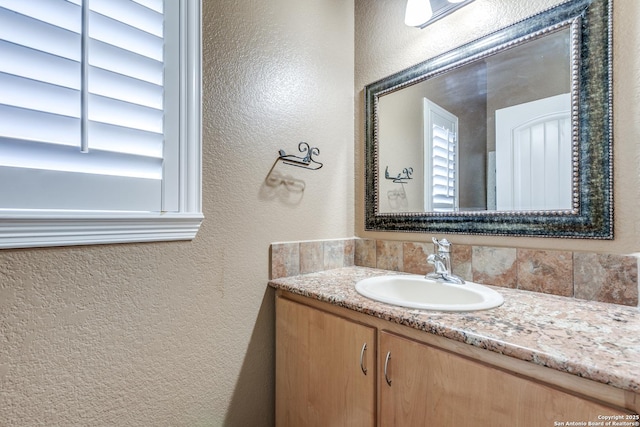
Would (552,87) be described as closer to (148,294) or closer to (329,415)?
(329,415)

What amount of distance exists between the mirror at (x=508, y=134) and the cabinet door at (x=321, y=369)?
649 millimetres

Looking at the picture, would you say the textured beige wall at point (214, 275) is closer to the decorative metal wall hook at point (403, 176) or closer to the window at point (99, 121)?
the window at point (99, 121)

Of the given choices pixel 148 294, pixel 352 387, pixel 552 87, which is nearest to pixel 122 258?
pixel 148 294

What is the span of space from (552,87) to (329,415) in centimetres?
137

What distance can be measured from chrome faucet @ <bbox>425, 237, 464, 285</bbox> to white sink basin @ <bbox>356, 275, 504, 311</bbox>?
0.08 ft

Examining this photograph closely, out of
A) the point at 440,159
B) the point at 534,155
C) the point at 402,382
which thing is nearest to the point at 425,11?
the point at 440,159

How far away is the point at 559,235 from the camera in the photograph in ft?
3.27

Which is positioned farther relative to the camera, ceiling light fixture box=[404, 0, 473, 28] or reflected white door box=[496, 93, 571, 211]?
ceiling light fixture box=[404, 0, 473, 28]

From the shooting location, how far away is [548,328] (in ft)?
2.31

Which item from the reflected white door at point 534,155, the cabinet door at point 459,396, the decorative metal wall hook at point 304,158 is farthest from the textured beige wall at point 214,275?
the reflected white door at point 534,155

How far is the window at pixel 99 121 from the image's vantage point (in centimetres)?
76

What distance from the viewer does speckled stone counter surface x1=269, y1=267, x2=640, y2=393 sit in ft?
1.77

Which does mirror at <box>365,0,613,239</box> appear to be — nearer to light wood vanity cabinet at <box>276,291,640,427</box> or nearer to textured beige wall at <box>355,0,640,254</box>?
textured beige wall at <box>355,0,640,254</box>

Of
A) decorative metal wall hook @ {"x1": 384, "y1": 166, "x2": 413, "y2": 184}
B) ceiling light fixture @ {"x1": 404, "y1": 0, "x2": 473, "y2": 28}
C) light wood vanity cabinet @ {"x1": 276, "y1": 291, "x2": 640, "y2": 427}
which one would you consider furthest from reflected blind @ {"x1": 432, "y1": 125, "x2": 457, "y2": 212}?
light wood vanity cabinet @ {"x1": 276, "y1": 291, "x2": 640, "y2": 427}
